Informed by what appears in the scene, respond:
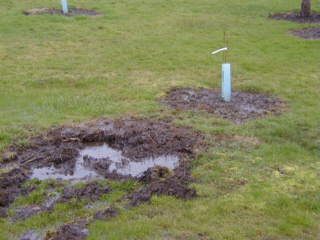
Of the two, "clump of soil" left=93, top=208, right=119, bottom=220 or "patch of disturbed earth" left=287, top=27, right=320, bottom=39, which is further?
"patch of disturbed earth" left=287, top=27, right=320, bottom=39

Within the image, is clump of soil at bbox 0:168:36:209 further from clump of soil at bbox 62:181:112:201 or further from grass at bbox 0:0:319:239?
clump of soil at bbox 62:181:112:201

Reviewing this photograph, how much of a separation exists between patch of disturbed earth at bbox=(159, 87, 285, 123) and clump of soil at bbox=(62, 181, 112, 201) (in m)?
3.23

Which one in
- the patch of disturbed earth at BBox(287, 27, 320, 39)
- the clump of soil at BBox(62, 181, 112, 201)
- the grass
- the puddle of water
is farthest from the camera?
the patch of disturbed earth at BBox(287, 27, 320, 39)

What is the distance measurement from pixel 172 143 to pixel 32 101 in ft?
11.8

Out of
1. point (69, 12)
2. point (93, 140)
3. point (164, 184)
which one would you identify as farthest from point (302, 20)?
point (164, 184)

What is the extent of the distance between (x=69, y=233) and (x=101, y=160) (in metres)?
1.94

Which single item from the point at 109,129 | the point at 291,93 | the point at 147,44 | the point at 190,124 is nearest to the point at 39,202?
the point at 109,129

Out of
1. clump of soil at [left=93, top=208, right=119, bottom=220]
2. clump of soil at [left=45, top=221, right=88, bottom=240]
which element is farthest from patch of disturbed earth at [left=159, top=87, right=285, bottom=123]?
clump of soil at [left=45, top=221, right=88, bottom=240]

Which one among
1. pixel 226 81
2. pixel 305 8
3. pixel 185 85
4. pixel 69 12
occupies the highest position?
pixel 69 12

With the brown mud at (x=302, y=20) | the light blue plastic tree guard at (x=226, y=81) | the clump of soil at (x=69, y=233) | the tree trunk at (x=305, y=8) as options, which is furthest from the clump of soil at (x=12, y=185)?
the tree trunk at (x=305, y=8)

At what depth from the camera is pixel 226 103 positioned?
28.6ft

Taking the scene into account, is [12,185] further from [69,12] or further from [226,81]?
[69,12]

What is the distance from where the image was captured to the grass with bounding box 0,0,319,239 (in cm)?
488

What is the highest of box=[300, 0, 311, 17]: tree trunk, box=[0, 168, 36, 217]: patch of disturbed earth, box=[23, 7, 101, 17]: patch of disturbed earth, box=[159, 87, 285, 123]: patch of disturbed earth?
box=[23, 7, 101, 17]: patch of disturbed earth
